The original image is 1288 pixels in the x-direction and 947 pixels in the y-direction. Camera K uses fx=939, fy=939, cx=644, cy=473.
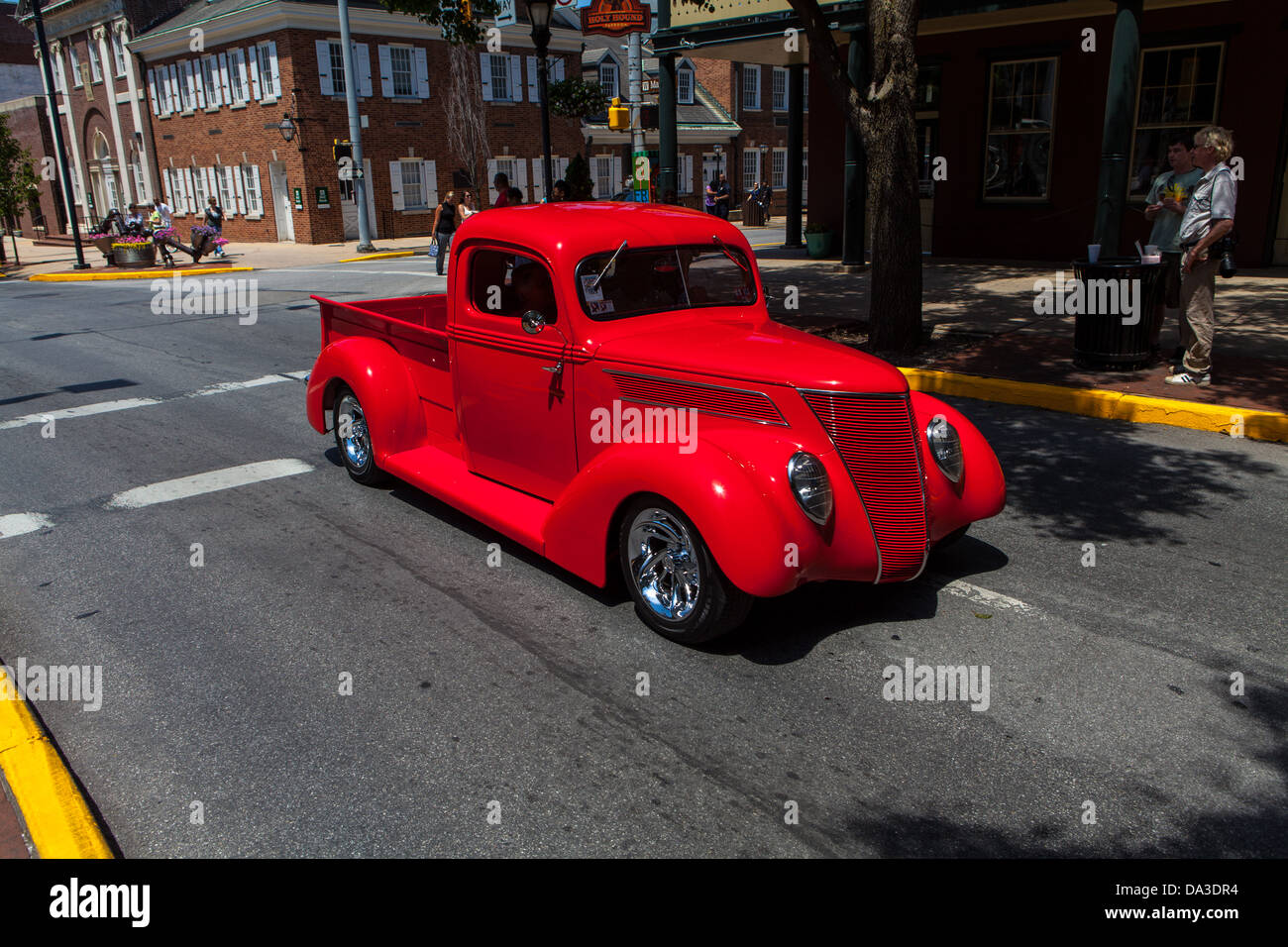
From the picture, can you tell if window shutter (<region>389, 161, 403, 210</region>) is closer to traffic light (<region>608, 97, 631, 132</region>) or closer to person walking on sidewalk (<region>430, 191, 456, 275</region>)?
traffic light (<region>608, 97, 631, 132</region>)

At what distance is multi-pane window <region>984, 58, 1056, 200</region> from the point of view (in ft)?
54.3

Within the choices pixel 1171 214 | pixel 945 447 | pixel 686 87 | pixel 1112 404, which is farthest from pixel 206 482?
pixel 686 87

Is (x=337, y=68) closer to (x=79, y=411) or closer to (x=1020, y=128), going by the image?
(x=1020, y=128)

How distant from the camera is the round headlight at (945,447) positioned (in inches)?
193

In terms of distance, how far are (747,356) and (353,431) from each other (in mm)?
3562

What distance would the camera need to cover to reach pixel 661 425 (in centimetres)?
473

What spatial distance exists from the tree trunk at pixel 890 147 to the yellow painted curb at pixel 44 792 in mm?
8708

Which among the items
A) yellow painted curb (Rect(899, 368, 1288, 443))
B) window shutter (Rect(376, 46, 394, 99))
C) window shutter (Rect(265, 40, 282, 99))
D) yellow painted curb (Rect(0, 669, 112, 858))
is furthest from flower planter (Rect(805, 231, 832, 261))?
window shutter (Rect(265, 40, 282, 99))

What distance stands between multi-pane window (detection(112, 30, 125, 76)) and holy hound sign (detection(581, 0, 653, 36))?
28.3 m

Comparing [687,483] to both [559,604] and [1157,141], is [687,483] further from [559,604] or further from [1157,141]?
[1157,141]

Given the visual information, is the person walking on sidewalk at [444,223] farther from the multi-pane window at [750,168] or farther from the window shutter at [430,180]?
the multi-pane window at [750,168]

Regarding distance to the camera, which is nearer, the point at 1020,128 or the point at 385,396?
the point at 385,396
